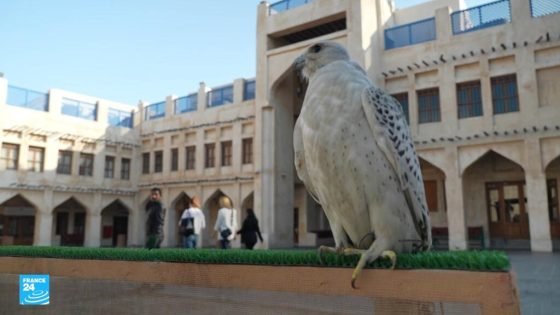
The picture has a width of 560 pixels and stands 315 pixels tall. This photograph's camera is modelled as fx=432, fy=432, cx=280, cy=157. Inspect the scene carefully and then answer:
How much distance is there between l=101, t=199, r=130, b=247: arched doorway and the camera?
3189 centimetres

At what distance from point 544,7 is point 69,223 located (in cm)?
3073

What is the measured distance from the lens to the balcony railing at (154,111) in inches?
1259

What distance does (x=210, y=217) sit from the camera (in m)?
30.0

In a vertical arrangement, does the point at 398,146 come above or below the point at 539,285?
above

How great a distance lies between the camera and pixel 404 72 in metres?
20.3

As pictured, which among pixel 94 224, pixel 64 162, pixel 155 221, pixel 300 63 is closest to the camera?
pixel 300 63

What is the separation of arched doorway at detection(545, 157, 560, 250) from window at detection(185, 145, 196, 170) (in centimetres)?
2065

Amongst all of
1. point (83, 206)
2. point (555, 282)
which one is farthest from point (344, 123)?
point (83, 206)

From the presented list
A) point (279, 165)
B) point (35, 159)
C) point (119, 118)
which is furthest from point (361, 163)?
point (119, 118)

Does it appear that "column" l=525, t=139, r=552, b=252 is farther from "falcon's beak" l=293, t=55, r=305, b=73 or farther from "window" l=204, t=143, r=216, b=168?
"window" l=204, t=143, r=216, b=168

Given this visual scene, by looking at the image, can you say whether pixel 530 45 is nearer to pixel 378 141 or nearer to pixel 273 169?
pixel 273 169

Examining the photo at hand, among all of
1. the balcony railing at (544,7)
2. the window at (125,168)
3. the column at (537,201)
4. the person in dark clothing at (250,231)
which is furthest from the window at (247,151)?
the balcony railing at (544,7)

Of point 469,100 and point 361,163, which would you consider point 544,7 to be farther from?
point 361,163

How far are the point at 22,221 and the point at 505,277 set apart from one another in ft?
105
